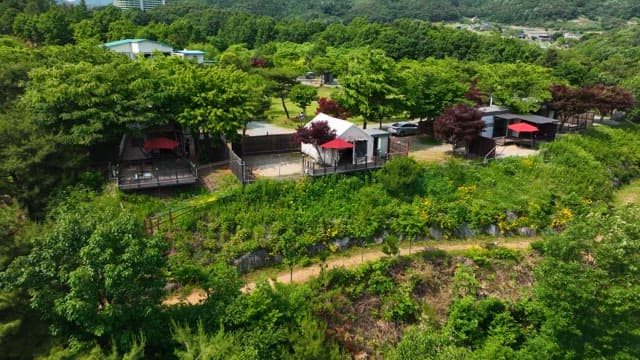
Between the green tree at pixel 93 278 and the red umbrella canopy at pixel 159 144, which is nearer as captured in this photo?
the green tree at pixel 93 278

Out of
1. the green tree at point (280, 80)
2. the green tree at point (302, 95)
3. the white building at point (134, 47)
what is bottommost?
the green tree at point (302, 95)

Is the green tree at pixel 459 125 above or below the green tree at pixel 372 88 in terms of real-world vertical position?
below

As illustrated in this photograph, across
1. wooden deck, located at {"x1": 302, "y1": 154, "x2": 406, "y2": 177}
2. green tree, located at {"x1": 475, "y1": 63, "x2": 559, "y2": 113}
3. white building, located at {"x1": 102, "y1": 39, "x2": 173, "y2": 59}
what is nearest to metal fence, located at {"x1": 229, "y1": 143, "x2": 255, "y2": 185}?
wooden deck, located at {"x1": 302, "y1": 154, "x2": 406, "y2": 177}

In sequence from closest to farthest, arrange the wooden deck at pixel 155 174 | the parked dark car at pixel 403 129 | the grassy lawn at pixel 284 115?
the wooden deck at pixel 155 174
the parked dark car at pixel 403 129
the grassy lawn at pixel 284 115

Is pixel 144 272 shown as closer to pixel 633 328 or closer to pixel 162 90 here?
pixel 162 90

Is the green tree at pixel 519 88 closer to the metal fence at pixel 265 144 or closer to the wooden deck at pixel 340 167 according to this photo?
the wooden deck at pixel 340 167

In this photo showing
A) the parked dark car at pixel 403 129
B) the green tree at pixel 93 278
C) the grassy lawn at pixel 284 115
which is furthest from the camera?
the grassy lawn at pixel 284 115

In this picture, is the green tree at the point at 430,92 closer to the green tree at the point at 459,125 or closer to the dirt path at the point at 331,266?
the green tree at the point at 459,125

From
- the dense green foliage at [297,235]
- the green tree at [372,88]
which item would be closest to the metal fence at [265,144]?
the dense green foliage at [297,235]
